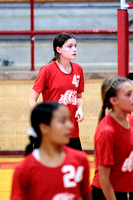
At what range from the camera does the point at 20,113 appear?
6457 millimetres

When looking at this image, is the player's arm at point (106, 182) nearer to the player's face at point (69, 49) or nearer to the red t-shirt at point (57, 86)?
the red t-shirt at point (57, 86)

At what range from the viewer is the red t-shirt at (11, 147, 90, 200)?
1.97 m

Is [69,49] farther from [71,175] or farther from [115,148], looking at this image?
[71,175]

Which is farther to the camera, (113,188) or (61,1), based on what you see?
(61,1)

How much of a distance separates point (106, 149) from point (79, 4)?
4989 mm

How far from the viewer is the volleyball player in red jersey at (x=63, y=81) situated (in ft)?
12.5

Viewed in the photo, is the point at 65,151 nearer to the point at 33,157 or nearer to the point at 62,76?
the point at 33,157

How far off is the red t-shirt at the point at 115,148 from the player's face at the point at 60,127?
17.5 inches

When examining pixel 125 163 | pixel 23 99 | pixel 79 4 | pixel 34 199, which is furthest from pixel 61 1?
pixel 34 199

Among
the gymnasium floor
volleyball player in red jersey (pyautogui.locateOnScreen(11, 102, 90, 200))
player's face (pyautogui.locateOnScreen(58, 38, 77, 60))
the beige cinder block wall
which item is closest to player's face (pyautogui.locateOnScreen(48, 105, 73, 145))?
volleyball player in red jersey (pyautogui.locateOnScreen(11, 102, 90, 200))

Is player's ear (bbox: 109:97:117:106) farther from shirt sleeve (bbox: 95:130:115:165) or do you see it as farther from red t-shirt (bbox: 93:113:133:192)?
shirt sleeve (bbox: 95:130:115:165)

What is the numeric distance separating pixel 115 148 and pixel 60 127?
567mm

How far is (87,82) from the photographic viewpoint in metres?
6.58

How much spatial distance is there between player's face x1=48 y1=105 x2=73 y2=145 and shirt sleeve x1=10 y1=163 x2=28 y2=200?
184mm
